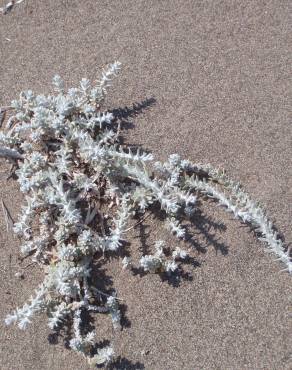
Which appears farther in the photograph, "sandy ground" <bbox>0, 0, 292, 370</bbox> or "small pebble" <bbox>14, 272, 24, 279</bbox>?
"small pebble" <bbox>14, 272, 24, 279</bbox>

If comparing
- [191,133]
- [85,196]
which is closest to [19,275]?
[85,196]

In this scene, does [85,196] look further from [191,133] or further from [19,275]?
[191,133]

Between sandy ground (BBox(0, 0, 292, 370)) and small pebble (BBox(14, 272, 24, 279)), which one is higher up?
sandy ground (BBox(0, 0, 292, 370))

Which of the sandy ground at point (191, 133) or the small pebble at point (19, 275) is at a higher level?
the sandy ground at point (191, 133)

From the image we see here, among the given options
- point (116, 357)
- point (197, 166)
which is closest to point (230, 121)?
point (197, 166)

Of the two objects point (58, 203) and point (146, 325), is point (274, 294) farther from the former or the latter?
point (58, 203)
